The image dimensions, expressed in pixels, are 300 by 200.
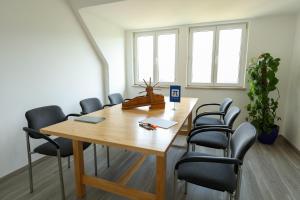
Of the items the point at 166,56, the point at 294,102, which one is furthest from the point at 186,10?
the point at 294,102

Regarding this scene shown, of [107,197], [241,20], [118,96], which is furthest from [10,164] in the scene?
[241,20]

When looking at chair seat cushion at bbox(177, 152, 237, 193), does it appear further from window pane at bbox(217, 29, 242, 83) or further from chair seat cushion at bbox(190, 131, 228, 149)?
window pane at bbox(217, 29, 242, 83)

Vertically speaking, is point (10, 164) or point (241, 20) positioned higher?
point (241, 20)

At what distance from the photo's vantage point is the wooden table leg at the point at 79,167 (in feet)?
5.73

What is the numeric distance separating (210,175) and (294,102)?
2773mm

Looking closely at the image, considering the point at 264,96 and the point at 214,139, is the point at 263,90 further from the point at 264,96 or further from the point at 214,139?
the point at 214,139

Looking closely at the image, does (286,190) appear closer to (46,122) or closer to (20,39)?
(46,122)

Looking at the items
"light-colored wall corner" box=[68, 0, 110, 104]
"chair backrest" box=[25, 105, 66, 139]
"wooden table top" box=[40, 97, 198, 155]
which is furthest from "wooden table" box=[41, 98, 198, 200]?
"light-colored wall corner" box=[68, 0, 110, 104]

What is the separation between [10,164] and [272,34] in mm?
4798

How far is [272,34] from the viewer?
3434 mm

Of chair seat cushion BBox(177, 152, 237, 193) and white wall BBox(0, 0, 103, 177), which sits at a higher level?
white wall BBox(0, 0, 103, 177)

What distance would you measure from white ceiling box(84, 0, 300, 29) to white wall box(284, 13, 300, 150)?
73 centimetres

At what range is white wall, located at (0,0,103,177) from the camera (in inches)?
85.9

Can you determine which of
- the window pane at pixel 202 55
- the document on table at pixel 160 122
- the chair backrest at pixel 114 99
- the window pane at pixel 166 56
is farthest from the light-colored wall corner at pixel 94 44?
the document on table at pixel 160 122
